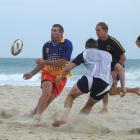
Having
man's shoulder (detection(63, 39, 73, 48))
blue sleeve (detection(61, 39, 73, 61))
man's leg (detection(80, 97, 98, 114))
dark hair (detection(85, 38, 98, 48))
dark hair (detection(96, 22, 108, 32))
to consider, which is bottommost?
man's leg (detection(80, 97, 98, 114))

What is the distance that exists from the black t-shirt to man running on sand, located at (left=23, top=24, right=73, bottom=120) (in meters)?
0.54

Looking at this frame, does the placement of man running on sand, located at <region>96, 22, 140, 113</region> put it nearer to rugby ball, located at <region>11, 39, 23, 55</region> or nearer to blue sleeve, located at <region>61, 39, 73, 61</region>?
blue sleeve, located at <region>61, 39, 73, 61</region>

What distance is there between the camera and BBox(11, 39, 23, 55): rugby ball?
29.5ft

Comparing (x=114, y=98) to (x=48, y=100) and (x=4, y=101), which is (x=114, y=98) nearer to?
(x=4, y=101)

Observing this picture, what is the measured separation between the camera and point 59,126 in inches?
284

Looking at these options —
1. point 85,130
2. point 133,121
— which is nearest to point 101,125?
point 85,130

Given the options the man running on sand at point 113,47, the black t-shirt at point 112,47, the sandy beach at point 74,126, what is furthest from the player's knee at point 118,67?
the sandy beach at point 74,126

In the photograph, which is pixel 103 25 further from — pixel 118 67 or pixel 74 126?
pixel 74 126

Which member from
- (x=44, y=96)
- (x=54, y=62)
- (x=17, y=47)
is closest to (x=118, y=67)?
(x=54, y=62)

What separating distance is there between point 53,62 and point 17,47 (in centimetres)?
126

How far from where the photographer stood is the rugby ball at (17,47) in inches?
354

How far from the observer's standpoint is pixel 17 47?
9055mm

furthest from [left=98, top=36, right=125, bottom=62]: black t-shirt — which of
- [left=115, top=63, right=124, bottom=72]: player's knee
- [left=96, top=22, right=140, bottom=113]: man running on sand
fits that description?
[left=115, top=63, right=124, bottom=72]: player's knee

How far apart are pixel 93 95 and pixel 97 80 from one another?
304 millimetres
